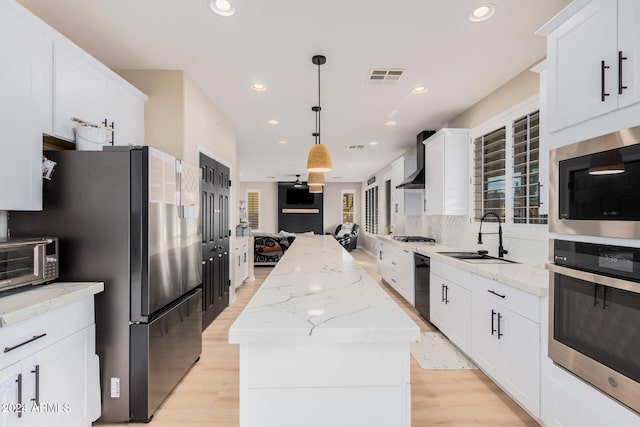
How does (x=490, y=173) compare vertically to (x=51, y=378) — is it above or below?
above

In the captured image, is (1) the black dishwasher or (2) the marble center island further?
(1) the black dishwasher

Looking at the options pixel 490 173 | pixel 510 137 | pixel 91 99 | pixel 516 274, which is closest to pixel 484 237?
pixel 490 173

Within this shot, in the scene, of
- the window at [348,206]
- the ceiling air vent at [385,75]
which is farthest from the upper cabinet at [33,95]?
the window at [348,206]

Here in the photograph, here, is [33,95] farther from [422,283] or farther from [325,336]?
[422,283]

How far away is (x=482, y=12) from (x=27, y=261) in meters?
3.11

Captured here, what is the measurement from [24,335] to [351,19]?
2.57m

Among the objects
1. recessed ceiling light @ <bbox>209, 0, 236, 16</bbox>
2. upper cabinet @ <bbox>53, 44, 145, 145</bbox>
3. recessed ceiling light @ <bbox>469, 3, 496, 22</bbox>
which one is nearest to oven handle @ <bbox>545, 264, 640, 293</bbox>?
recessed ceiling light @ <bbox>469, 3, 496, 22</bbox>

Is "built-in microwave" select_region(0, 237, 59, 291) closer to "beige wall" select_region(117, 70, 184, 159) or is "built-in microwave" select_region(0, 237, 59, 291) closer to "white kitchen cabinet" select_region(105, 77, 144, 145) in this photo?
"white kitchen cabinet" select_region(105, 77, 144, 145)

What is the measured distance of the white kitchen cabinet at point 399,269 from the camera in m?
4.20

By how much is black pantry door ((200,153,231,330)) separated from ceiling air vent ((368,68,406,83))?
1.99m

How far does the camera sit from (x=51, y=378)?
1546mm

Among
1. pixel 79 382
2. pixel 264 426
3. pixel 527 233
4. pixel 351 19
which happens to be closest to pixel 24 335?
pixel 79 382

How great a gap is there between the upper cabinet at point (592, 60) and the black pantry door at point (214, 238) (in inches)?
122

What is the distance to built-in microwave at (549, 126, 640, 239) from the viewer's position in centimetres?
127
